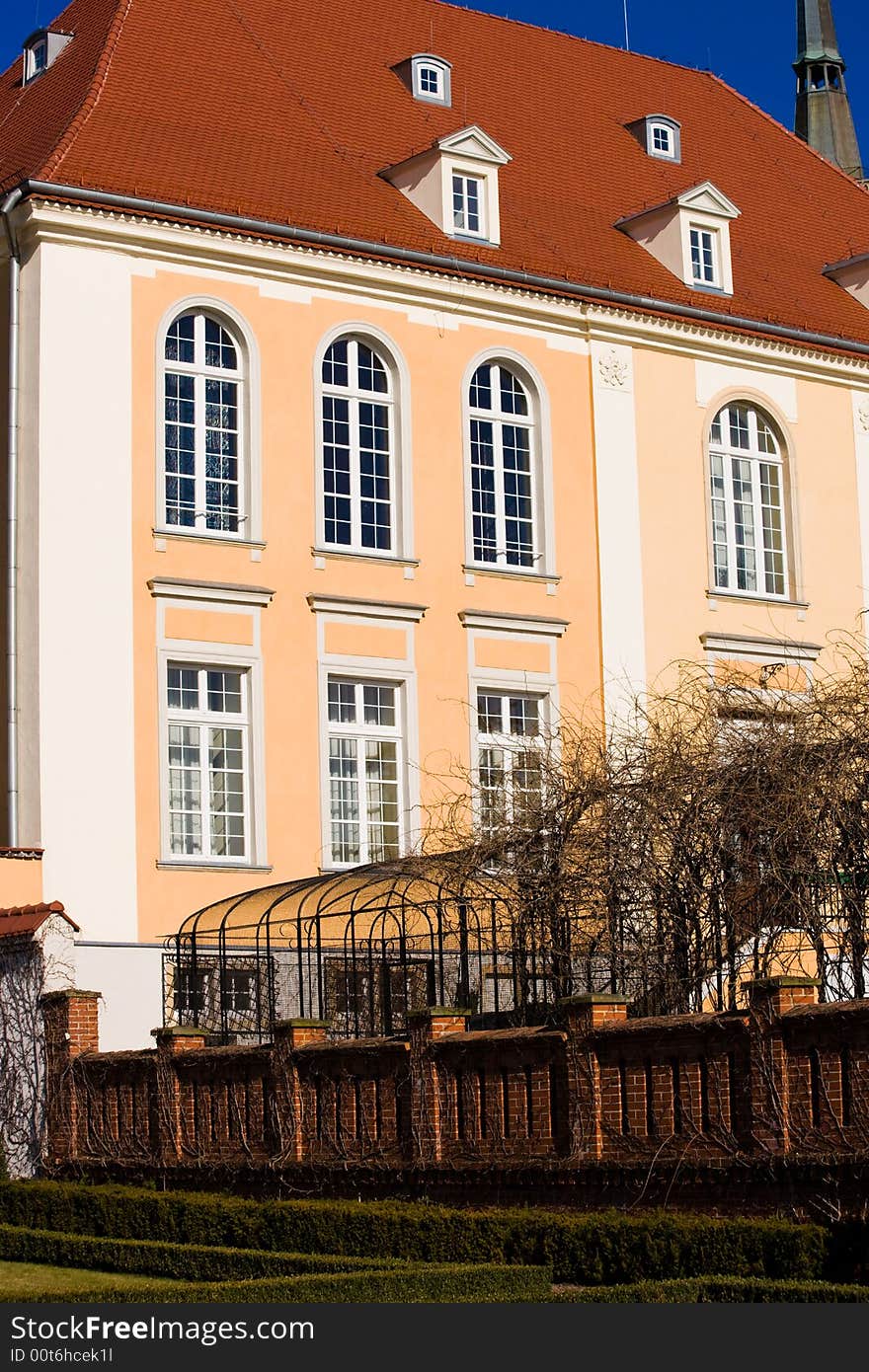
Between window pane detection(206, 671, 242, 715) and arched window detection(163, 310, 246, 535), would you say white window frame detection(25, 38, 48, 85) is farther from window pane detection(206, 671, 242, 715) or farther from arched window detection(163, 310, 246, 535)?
window pane detection(206, 671, 242, 715)

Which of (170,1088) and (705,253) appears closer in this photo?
(170,1088)

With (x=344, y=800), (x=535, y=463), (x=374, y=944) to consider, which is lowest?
(x=374, y=944)

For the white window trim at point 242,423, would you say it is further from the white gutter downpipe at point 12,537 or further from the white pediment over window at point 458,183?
the white pediment over window at point 458,183

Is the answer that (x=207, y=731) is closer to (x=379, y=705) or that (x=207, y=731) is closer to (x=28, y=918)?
(x=379, y=705)

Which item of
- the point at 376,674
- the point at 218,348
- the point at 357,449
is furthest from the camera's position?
the point at 357,449

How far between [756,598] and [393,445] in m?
6.28

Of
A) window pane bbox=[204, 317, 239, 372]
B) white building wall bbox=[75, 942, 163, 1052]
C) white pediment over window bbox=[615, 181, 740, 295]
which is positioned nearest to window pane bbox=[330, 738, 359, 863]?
white building wall bbox=[75, 942, 163, 1052]

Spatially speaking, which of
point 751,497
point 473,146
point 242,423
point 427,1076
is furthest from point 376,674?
point 427,1076

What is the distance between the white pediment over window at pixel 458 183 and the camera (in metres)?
31.4

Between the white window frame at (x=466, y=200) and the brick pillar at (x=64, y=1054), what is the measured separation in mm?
13393

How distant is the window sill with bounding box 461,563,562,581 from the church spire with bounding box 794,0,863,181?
3358 centimetres

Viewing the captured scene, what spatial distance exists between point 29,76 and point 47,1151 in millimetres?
17278

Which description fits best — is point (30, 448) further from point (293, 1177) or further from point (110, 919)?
point (293, 1177)

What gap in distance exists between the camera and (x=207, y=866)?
1068 inches
